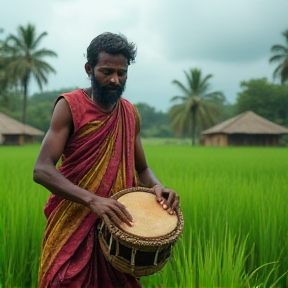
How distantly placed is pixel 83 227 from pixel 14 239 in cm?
115

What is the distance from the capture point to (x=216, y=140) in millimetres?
38062

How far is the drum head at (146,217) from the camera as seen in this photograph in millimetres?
1744

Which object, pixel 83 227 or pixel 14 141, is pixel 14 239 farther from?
pixel 14 141

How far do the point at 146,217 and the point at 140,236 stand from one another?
0.11 metres

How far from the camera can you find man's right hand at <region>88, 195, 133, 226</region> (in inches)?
67.2

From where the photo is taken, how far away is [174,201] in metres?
1.89

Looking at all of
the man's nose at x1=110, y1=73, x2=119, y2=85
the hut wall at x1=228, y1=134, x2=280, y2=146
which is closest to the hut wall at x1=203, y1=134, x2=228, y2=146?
the hut wall at x1=228, y1=134, x2=280, y2=146

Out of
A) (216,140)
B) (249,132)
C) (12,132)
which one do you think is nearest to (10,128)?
(12,132)

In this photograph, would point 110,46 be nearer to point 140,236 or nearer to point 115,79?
point 115,79

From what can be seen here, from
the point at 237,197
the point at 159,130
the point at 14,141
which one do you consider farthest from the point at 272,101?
the point at 237,197

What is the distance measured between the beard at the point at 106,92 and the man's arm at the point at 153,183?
0.26m

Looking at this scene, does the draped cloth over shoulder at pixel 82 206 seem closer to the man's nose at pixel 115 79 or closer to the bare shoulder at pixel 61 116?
the bare shoulder at pixel 61 116

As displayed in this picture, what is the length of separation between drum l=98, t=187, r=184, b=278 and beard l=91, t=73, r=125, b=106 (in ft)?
1.16

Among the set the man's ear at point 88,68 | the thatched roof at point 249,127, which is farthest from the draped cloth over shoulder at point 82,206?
the thatched roof at point 249,127
